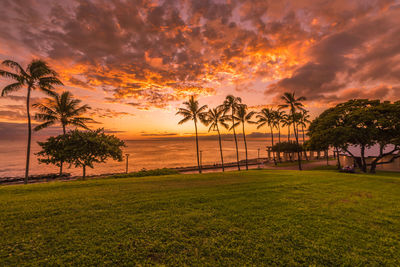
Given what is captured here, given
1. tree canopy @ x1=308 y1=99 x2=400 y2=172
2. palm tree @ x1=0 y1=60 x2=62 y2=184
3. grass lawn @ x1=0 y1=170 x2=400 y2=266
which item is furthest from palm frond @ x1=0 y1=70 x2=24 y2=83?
tree canopy @ x1=308 y1=99 x2=400 y2=172

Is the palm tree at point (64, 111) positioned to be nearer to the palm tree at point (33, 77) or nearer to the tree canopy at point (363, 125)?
the palm tree at point (33, 77)

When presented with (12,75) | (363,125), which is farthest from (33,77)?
(363,125)

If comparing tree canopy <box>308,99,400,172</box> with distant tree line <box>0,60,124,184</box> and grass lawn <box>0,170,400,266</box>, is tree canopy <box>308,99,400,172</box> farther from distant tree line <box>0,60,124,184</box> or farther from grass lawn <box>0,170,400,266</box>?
→ distant tree line <box>0,60,124,184</box>

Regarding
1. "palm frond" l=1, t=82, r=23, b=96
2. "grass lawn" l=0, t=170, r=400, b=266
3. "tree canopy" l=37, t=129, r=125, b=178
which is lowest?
"grass lawn" l=0, t=170, r=400, b=266

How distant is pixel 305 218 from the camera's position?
213 inches

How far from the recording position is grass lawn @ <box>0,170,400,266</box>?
3475mm

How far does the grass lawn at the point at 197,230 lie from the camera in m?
Result: 3.47

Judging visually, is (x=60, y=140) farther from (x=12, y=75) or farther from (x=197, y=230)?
(x=197, y=230)

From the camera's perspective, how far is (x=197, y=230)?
15.0 feet

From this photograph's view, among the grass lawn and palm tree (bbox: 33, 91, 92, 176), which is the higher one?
palm tree (bbox: 33, 91, 92, 176)

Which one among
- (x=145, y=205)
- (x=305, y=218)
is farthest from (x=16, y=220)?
(x=305, y=218)

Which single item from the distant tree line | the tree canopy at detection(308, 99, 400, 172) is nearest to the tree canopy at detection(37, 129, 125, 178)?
the distant tree line

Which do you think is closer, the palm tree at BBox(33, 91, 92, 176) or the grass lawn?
the grass lawn

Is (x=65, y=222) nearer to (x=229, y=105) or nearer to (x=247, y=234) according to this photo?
(x=247, y=234)
